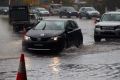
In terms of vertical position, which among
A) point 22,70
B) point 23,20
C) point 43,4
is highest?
point 22,70

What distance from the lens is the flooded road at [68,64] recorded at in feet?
47.3

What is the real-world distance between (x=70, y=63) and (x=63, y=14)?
5631 cm

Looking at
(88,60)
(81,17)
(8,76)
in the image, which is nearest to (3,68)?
(8,76)

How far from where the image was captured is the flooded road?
14430mm

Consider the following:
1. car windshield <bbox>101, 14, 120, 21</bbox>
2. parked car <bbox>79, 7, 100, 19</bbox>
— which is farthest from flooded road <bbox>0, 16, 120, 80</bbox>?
parked car <bbox>79, 7, 100, 19</bbox>

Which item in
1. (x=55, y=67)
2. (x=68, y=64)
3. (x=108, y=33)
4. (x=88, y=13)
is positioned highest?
(x=55, y=67)

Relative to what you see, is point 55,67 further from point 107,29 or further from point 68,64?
point 107,29

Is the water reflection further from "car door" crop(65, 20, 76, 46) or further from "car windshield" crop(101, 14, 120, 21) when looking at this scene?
"car windshield" crop(101, 14, 120, 21)

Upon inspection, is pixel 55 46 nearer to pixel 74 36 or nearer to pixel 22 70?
pixel 74 36

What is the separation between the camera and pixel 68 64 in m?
17.3

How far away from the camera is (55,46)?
2116 centimetres

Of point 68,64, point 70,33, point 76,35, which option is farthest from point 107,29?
point 68,64

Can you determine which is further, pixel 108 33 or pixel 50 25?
pixel 108 33

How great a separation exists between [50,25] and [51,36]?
5.89ft
